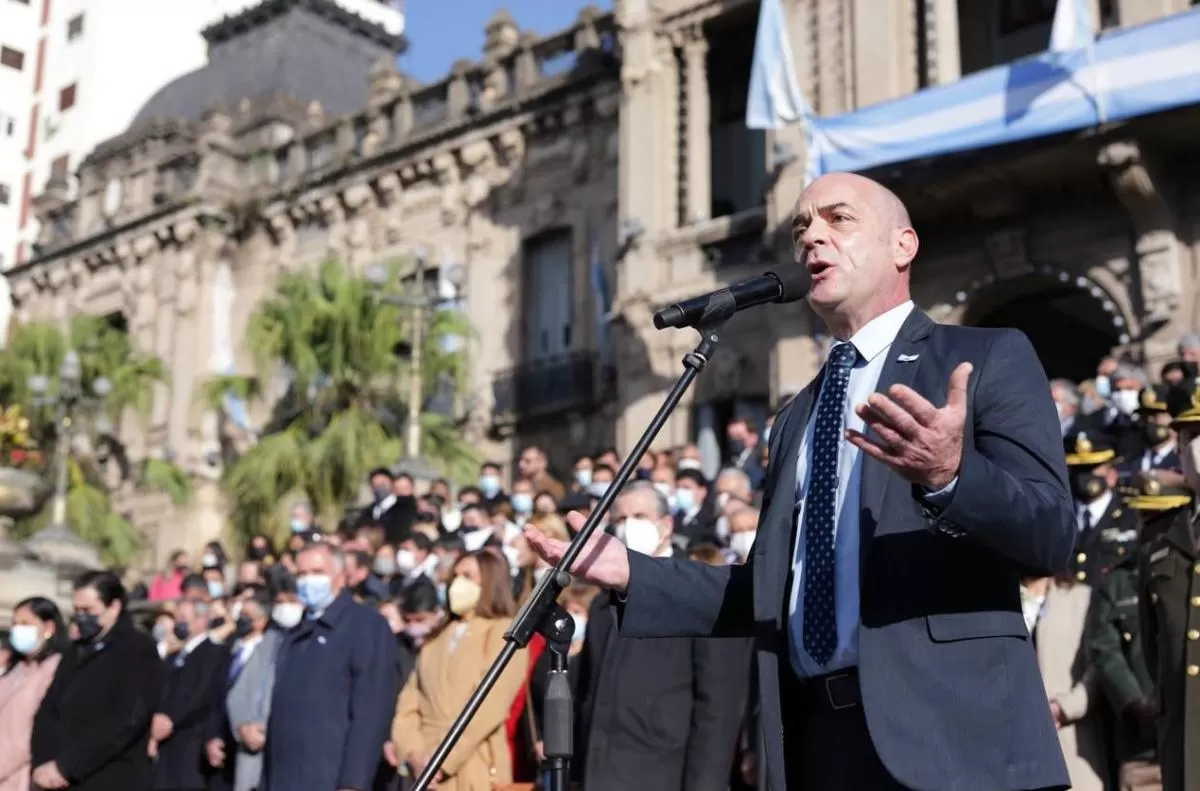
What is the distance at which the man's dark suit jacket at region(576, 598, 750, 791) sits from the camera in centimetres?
703

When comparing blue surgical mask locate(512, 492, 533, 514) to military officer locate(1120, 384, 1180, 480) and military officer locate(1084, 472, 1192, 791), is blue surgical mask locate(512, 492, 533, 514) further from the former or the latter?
military officer locate(1084, 472, 1192, 791)

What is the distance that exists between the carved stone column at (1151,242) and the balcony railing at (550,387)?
894cm

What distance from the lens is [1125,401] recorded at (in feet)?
41.7

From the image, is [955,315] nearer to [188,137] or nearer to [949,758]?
[949,758]

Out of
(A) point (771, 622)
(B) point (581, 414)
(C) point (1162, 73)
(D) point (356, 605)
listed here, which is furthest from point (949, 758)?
(B) point (581, 414)

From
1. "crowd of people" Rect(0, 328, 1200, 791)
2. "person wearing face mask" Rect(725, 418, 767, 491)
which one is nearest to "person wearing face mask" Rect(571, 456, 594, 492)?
"person wearing face mask" Rect(725, 418, 767, 491)

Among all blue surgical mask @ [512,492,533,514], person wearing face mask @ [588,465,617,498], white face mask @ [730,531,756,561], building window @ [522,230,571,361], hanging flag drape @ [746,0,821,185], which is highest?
hanging flag drape @ [746,0,821,185]

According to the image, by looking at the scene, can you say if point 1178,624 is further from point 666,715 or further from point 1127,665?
point 666,715

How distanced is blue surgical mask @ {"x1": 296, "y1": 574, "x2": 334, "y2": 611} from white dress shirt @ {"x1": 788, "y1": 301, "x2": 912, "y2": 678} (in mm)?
5476

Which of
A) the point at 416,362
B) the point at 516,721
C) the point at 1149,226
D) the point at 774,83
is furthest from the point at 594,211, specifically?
the point at 516,721

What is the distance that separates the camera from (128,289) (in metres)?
30.9

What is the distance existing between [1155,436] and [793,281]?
24.7 ft

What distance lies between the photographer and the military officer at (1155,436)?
10.2 metres

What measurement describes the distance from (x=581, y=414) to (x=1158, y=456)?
13.4m
